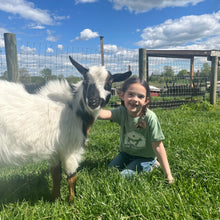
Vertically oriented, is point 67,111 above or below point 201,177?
→ above

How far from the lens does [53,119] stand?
2008mm

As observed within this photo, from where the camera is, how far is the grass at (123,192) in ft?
5.56

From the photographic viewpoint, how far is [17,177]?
9.01ft

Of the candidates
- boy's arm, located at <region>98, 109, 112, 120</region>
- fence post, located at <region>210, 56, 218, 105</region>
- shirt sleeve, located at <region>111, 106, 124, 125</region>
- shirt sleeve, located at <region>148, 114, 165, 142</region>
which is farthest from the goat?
fence post, located at <region>210, 56, 218, 105</region>

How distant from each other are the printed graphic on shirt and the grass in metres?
0.42

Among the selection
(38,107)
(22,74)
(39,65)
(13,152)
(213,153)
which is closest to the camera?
(13,152)

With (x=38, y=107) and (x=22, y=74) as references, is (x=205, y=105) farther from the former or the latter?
(x=38, y=107)

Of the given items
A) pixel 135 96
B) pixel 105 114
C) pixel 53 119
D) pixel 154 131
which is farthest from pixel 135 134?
pixel 53 119

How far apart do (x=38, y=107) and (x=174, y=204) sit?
65.5 inches

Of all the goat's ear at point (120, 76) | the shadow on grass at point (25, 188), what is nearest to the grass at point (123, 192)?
the shadow on grass at point (25, 188)

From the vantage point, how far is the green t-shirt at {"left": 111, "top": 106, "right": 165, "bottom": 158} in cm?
253

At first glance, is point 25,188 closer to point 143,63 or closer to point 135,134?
point 135,134

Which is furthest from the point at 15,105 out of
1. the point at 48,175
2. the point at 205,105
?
the point at 205,105

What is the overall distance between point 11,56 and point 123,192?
381cm
